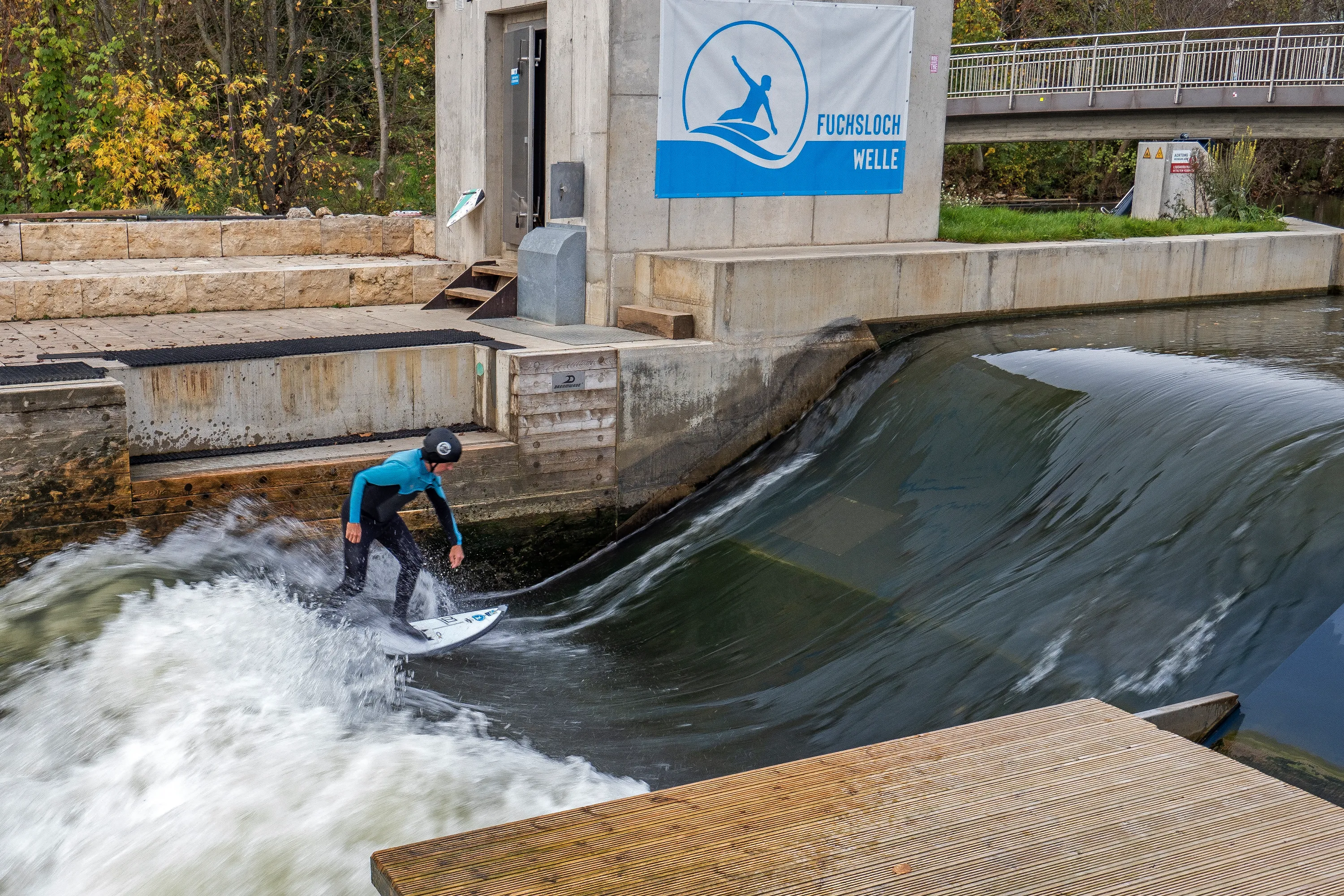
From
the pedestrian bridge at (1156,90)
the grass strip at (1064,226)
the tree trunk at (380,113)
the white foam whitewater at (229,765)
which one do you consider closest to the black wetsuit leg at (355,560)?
the white foam whitewater at (229,765)

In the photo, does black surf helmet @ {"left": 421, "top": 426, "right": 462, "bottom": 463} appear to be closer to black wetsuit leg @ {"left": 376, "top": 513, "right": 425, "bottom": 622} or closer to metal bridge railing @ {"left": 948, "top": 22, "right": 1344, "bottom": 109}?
black wetsuit leg @ {"left": 376, "top": 513, "right": 425, "bottom": 622}

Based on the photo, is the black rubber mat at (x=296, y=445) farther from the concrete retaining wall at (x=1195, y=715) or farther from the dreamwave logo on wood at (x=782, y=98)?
the concrete retaining wall at (x=1195, y=715)

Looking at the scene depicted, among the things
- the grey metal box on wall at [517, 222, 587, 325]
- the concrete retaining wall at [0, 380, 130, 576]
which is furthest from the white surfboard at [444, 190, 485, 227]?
the concrete retaining wall at [0, 380, 130, 576]

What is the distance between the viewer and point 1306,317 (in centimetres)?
1405

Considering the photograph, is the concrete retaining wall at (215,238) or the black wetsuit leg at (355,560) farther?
the concrete retaining wall at (215,238)

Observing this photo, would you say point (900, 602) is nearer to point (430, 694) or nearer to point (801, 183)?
point (430, 694)

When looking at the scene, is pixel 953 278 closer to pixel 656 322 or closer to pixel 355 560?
pixel 656 322

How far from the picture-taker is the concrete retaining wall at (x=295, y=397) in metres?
9.98

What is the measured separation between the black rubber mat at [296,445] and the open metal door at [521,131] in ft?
11.5

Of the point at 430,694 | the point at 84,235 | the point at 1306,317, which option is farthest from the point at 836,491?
the point at 84,235

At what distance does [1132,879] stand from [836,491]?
6736mm

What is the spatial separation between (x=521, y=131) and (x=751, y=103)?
269cm

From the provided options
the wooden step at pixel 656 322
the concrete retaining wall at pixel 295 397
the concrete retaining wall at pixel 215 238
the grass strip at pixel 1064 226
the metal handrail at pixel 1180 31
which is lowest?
the concrete retaining wall at pixel 295 397

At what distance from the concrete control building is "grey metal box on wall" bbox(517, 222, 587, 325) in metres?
0.11
